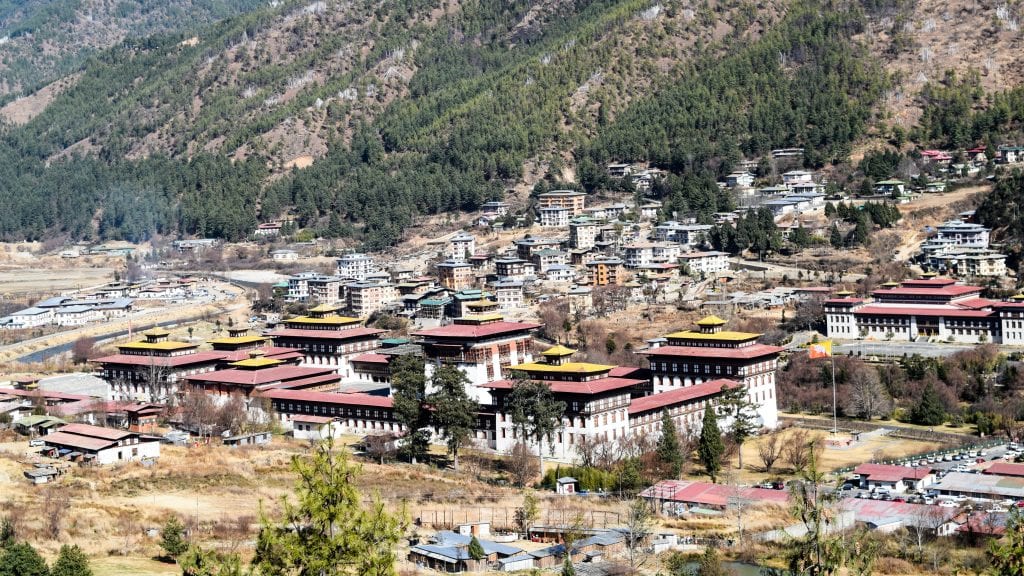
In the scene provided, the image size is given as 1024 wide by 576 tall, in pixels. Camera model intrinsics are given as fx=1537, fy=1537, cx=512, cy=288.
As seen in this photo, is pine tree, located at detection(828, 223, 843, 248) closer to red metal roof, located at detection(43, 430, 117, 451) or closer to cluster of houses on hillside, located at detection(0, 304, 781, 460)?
cluster of houses on hillside, located at detection(0, 304, 781, 460)

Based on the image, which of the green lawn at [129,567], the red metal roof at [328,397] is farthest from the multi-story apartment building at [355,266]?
the green lawn at [129,567]

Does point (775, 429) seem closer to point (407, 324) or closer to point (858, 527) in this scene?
point (858, 527)

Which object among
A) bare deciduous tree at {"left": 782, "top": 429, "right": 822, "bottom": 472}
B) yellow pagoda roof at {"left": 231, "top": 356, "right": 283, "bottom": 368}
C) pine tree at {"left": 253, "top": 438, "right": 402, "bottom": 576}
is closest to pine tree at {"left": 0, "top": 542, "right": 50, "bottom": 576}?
pine tree at {"left": 253, "top": 438, "right": 402, "bottom": 576}

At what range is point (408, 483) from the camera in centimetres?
5928

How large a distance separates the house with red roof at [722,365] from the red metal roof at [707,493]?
15.7 m

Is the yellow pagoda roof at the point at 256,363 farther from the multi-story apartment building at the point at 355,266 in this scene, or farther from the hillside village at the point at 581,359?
the multi-story apartment building at the point at 355,266

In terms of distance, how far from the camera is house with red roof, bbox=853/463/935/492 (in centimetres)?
5634

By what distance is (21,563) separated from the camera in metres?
39.4

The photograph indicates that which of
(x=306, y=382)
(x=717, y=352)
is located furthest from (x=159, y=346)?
(x=717, y=352)

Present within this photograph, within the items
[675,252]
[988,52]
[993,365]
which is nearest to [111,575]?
[993,365]

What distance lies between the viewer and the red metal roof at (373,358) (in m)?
82.1

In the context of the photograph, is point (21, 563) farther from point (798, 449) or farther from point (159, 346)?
point (159, 346)

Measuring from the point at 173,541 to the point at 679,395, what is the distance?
29.6 m

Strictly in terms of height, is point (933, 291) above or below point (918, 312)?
above
